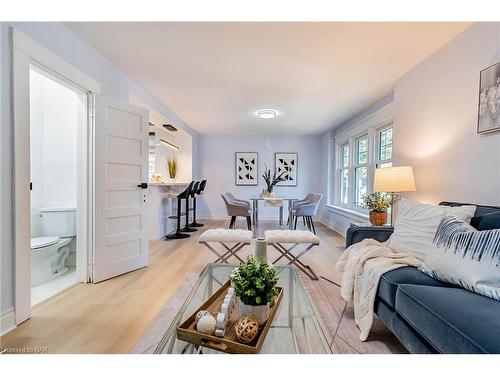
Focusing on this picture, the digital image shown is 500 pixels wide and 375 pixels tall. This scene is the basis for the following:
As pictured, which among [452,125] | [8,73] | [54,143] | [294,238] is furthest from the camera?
[54,143]

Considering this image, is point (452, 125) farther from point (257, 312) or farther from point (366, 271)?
point (257, 312)

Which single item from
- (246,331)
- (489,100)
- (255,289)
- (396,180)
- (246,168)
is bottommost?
(246,331)

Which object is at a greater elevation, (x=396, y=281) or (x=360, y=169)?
(x=360, y=169)

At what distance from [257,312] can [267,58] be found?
235 centimetres

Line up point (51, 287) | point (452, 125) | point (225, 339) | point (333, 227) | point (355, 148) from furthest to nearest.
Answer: point (333, 227), point (355, 148), point (51, 287), point (452, 125), point (225, 339)

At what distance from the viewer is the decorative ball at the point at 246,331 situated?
105 centimetres

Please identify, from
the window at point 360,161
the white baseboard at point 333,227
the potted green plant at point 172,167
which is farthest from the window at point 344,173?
the potted green plant at point 172,167

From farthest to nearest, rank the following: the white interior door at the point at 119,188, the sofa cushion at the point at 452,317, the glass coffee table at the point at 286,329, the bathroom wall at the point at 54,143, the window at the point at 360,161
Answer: the window at the point at 360,161 < the bathroom wall at the point at 54,143 < the white interior door at the point at 119,188 < the glass coffee table at the point at 286,329 < the sofa cushion at the point at 452,317

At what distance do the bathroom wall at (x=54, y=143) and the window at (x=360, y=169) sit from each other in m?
4.55

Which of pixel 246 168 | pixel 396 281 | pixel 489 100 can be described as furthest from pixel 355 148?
pixel 396 281

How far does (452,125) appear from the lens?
233cm

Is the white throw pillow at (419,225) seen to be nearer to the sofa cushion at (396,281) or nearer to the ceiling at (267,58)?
the sofa cushion at (396,281)
